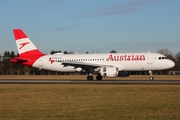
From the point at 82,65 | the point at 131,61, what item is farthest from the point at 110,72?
the point at 82,65

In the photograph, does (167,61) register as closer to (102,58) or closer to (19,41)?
(102,58)

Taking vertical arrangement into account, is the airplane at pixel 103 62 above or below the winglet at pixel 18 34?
below

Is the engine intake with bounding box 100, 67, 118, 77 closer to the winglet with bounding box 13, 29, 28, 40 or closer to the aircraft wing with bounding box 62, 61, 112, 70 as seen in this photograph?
the aircraft wing with bounding box 62, 61, 112, 70

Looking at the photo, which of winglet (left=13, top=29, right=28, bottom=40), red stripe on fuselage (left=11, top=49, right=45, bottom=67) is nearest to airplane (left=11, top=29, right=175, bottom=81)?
red stripe on fuselage (left=11, top=49, right=45, bottom=67)

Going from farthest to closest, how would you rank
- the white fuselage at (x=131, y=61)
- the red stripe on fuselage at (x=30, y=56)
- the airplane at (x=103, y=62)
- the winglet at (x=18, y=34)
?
the winglet at (x=18, y=34), the red stripe on fuselage at (x=30, y=56), the white fuselage at (x=131, y=61), the airplane at (x=103, y=62)

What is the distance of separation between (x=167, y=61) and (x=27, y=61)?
70.1 feet

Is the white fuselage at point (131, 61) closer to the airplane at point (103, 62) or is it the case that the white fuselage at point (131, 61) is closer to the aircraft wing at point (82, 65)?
the airplane at point (103, 62)

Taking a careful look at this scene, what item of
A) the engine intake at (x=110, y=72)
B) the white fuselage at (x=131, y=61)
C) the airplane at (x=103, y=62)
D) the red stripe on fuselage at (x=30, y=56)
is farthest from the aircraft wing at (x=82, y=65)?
the red stripe on fuselage at (x=30, y=56)

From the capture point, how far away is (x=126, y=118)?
43.3 feet

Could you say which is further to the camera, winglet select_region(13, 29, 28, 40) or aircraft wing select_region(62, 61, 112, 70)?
winglet select_region(13, 29, 28, 40)

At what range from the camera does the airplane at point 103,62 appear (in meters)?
47.6

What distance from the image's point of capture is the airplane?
156 feet

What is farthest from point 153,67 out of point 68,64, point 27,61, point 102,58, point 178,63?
point 178,63

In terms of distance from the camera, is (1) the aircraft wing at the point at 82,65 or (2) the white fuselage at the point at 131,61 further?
(1) the aircraft wing at the point at 82,65
